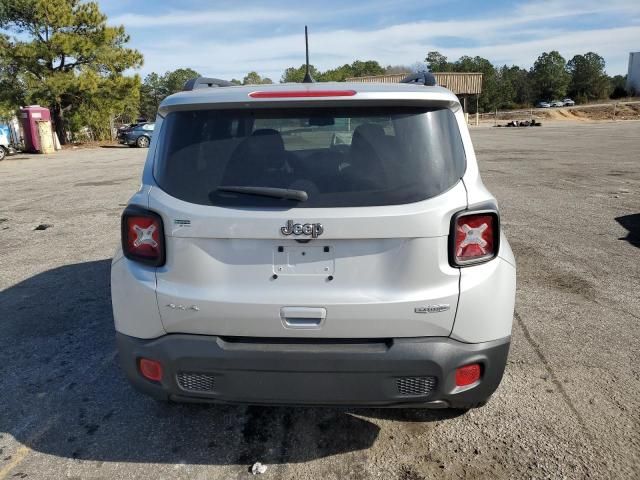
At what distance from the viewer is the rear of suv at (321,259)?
233cm

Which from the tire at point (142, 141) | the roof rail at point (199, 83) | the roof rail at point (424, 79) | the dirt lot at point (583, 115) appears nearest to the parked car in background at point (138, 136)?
the tire at point (142, 141)

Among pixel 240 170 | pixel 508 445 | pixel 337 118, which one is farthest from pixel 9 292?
pixel 508 445

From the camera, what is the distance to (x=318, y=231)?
7.54 feet

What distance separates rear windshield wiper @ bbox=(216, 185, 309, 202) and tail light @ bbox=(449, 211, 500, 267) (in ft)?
2.21

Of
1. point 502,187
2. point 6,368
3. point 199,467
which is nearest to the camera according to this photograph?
point 199,467

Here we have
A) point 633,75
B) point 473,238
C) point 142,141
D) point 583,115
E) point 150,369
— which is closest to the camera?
point 473,238

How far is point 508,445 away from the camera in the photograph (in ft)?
9.18

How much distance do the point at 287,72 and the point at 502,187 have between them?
2781 inches

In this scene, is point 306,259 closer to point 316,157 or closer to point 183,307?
point 316,157

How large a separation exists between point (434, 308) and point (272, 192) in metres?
0.87

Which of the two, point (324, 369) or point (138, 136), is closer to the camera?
point (324, 369)

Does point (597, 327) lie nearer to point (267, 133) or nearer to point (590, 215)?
point (267, 133)

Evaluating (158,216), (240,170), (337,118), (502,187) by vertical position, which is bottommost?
(502,187)

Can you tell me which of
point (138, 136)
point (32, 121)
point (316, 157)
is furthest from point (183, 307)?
point (138, 136)
